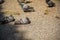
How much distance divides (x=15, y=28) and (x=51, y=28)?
43cm

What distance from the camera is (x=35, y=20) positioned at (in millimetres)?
2523

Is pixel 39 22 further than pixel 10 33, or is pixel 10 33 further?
pixel 39 22

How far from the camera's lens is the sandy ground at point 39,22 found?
2252 mm

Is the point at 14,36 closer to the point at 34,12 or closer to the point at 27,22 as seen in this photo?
the point at 27,22

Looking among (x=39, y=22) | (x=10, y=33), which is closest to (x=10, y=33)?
(x=10, y=33)

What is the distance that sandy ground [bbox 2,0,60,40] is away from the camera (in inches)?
88.7

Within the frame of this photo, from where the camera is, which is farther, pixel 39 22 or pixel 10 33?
pixel 39 22

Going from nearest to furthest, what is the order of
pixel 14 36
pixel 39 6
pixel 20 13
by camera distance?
pixel 14 36 < pixel 20 13 < pixel 39 6

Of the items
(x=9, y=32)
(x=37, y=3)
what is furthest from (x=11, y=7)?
(x=9, y=32)

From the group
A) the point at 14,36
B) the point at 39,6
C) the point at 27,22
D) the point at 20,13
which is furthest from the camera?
the point at 39,6

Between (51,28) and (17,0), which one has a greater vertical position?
(17,0)

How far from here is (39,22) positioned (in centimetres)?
248

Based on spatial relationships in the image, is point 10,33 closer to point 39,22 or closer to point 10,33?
point 10,33

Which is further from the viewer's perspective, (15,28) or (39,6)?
(39,6)
